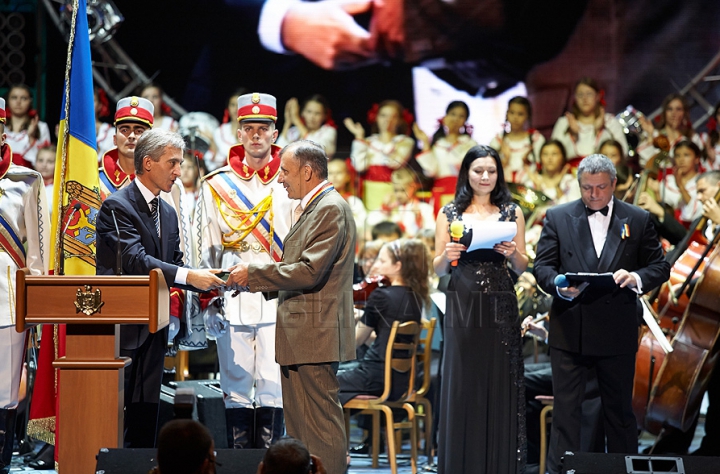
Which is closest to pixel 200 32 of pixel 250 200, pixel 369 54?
pixel 369 54

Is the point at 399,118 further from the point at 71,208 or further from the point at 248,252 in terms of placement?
the point at 71,208

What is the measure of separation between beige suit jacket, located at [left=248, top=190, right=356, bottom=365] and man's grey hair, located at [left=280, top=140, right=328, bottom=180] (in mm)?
130

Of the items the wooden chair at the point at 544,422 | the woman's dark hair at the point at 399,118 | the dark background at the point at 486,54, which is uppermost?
the dark background at the point at 486,54

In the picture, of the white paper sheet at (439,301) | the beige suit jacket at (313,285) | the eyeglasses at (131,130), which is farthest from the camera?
the white paper sheet at (439,301)

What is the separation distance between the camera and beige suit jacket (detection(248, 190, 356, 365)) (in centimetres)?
368

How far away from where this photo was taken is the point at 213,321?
438cm

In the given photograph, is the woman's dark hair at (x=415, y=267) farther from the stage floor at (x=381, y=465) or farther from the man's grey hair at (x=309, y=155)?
the man's grey hair at (x=309, y=155)

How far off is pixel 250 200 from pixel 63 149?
1.00 m

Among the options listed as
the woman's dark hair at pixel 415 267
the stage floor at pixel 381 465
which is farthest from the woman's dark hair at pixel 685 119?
the woman's dark hair at pixel 415 267

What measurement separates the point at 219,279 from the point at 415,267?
1841 millimetres

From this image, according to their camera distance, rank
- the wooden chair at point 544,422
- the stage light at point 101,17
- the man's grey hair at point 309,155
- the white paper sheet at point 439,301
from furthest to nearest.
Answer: the stage light at point 101,17
the white paper sheet at point 439,301
the wooden chair at point 544,422
the man's grey hair at point 309,155

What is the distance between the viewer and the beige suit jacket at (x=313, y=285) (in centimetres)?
368

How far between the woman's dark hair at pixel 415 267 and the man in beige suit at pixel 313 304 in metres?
1.59

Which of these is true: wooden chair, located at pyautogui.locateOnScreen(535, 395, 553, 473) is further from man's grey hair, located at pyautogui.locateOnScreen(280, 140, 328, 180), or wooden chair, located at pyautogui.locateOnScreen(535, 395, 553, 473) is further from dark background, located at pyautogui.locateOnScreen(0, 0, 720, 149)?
dark background, located at pyautogui.locateOnScreen(0, 0, 720, 149)
